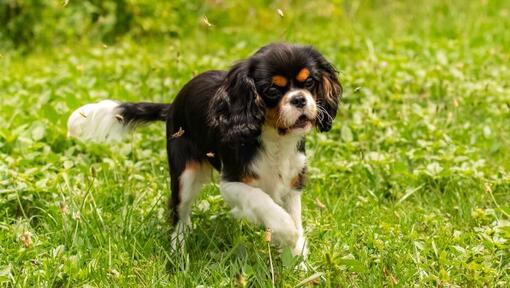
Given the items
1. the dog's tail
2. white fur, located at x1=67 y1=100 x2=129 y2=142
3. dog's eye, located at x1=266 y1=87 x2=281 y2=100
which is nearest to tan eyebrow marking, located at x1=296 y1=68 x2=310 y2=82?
dog's eye, located at x1=266 y1=87 x2=281 y2=100

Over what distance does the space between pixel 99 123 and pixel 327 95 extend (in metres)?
1.25

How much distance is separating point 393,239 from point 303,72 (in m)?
0.84

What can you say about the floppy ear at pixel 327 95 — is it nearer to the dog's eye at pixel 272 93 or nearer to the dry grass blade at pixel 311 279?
the dog's eye at pixel 272 93

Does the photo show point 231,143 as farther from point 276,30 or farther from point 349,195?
point 276,30

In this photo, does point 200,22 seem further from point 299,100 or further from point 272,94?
point 299,100

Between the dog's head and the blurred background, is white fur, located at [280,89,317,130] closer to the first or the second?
the dog's head

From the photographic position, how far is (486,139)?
5.36m

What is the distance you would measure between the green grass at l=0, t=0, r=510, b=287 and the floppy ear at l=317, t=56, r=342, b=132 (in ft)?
1.23

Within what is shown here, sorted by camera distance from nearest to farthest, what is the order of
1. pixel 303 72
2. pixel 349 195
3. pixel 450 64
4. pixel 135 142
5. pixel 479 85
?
pixel 303 72 → pixel 349 195 → pixel 135 142 → pixel 479 85 → pixel 450 64

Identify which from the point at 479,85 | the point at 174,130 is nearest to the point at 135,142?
the point at 174,130

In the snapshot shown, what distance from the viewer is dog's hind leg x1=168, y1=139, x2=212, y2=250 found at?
13.1 feet

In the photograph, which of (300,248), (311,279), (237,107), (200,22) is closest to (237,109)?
(237,107)

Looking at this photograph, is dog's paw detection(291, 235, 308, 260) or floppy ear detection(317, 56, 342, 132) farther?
floppy ear detection(317, 56, 342, 132)

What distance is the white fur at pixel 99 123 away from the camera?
4383 mm
